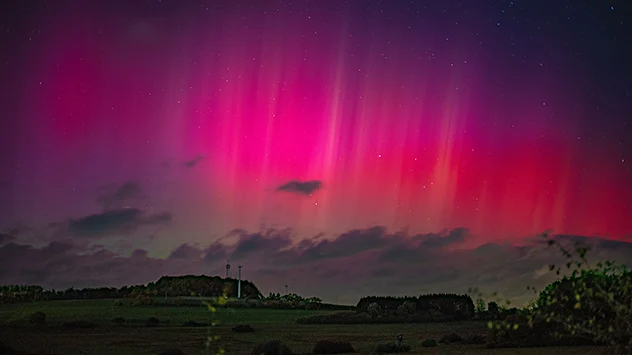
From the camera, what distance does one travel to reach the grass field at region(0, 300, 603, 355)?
2395cm

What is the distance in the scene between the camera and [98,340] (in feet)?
88.7

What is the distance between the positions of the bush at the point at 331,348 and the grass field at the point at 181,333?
2.16 feet

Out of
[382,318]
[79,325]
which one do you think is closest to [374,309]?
[382,318]

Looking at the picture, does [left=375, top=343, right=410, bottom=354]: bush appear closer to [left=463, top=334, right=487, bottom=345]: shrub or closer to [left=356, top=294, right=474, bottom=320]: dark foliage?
[left=463, top=334, right=487, bottom=345]: shrub

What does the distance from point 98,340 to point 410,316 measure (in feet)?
61.3

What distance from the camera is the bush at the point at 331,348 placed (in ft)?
76.6

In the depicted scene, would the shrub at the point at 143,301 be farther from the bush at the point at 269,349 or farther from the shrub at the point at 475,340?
the bush at the point at 269,349

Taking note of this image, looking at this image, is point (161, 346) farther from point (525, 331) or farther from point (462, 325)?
point (462, 325)

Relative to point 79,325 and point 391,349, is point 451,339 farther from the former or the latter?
point 79,325

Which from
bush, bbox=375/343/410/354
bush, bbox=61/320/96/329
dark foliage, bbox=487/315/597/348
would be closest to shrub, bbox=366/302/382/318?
bush, bbox=61/320/96/329

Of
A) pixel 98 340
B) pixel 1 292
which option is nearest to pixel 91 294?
pixel 1 292

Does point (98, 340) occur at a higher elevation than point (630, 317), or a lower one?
lower

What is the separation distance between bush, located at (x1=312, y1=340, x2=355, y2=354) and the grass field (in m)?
0.66

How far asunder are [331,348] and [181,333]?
9.66m
